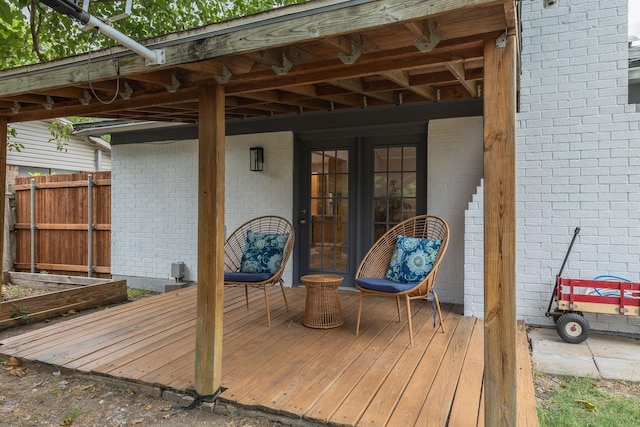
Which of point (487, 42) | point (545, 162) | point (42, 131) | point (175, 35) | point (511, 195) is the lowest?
point (511, 195)

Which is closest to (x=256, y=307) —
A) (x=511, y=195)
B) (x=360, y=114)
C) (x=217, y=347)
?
(x=217, y=347)

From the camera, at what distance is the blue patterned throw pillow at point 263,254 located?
3.93m

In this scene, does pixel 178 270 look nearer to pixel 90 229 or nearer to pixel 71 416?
pixel 90 229

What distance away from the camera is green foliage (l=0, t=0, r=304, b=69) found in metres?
4.92

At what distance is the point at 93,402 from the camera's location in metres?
2.48

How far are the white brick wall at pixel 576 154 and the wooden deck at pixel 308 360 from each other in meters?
0.95

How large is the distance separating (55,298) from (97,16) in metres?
3.38

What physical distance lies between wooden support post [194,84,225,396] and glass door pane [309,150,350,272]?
8.99 feet

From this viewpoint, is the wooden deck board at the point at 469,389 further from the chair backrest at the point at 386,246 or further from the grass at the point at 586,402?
the chair backrest at the point at 386,246

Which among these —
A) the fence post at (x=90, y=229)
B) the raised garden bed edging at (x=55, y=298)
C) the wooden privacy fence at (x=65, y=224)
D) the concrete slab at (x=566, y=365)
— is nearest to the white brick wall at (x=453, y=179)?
the concrete slab at (x=566, y=365)

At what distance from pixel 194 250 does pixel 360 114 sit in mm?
2926

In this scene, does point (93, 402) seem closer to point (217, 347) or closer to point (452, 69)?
point (217, 347)

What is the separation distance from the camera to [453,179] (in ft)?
14.4

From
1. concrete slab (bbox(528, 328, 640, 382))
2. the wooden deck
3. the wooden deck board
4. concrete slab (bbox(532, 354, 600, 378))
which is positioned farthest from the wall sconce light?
concrete slab (bbox(532, 354, 600, 378))
